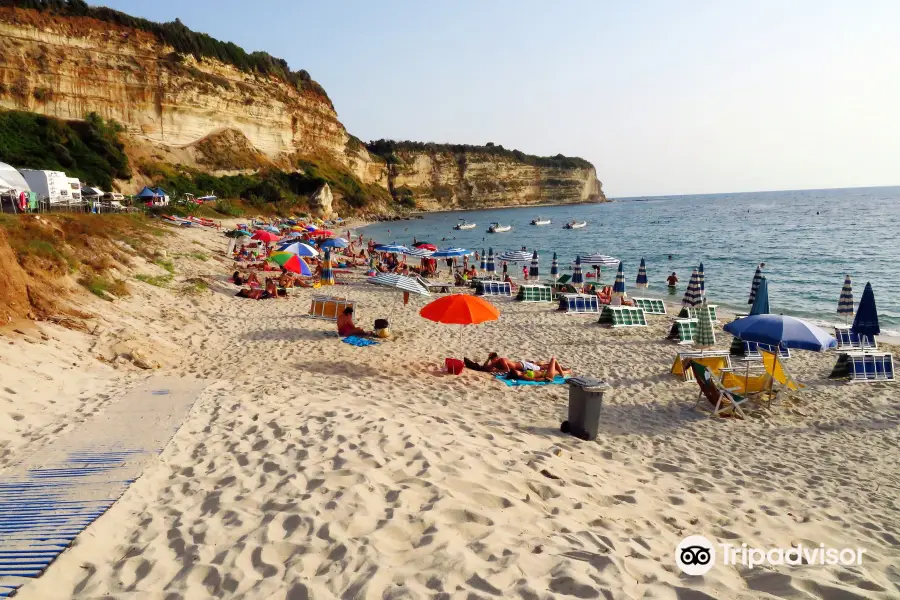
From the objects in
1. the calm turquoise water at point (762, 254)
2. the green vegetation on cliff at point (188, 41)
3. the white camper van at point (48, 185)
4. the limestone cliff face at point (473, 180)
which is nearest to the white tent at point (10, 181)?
the white camper van at point (48, 185)

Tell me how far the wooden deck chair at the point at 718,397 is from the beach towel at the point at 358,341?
6655mm

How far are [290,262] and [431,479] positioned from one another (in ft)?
A: 41.8

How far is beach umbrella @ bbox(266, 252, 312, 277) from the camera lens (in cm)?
1591

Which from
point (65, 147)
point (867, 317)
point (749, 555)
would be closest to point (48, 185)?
point (65, 147)

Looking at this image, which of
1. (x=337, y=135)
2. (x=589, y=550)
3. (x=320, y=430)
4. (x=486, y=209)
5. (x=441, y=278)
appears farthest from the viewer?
(x=486, y=209)

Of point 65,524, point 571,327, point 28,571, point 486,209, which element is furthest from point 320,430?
point 486,209

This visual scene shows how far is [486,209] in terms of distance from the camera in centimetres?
12225

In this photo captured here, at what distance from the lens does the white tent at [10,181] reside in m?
19.0

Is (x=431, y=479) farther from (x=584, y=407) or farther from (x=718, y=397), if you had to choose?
(x=718, y=397)

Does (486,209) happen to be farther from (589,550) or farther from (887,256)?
(589,550)

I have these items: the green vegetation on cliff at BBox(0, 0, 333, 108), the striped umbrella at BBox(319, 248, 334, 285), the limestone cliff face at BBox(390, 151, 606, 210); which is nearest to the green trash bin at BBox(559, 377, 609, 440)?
the striped umbrella at BBox(319, 248, 334, 285)

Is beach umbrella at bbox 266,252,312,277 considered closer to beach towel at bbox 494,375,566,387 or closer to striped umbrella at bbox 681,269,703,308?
beach towel at bbox 494,375,566,387

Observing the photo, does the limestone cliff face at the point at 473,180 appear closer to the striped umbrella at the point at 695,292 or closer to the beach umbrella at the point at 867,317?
the striped umbrella at the point at 695,292

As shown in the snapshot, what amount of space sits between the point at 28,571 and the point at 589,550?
3653mm
